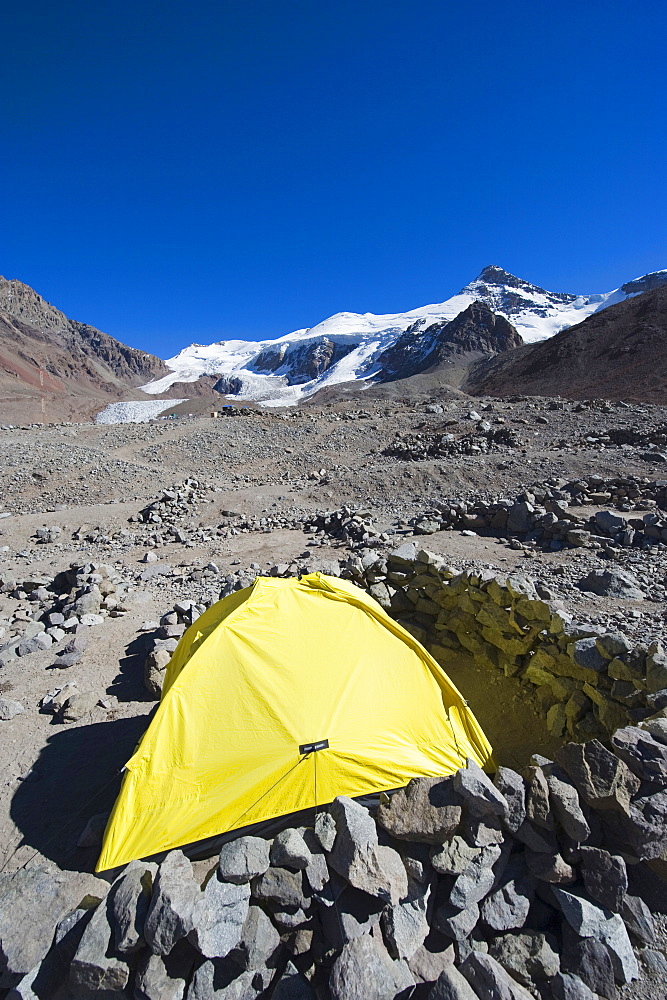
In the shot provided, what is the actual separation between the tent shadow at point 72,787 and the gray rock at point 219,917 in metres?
1.62

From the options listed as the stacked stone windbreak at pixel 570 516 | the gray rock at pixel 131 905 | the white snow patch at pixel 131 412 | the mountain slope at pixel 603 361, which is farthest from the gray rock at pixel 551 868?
the white snow patch at pixel 131 412

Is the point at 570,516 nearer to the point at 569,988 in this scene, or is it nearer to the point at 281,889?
the point at 569,988

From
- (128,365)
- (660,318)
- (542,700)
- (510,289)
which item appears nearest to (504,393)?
(660,318)

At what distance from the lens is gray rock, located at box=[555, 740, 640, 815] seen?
3061mm

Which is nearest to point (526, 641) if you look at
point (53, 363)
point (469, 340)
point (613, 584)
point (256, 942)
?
point (613, 584)

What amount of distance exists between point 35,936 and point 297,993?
5.88 feet

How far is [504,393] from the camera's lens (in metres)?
60.6

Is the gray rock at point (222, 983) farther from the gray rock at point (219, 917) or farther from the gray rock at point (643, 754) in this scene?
the gray rock at point (643, 754)

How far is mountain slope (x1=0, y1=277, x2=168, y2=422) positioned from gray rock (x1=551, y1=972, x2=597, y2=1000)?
264ft

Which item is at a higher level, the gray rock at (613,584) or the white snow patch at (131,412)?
the white snow patch at (131,412)

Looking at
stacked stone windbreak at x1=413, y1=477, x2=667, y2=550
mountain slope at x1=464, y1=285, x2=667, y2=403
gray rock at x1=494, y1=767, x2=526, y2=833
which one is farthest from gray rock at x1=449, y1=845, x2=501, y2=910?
mountain slope at x1=464, y1=285, x2=667, y2=403

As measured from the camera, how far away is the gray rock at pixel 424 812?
3.07m

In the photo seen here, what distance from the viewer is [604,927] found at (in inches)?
111

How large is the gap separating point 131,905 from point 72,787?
2.38 meters
